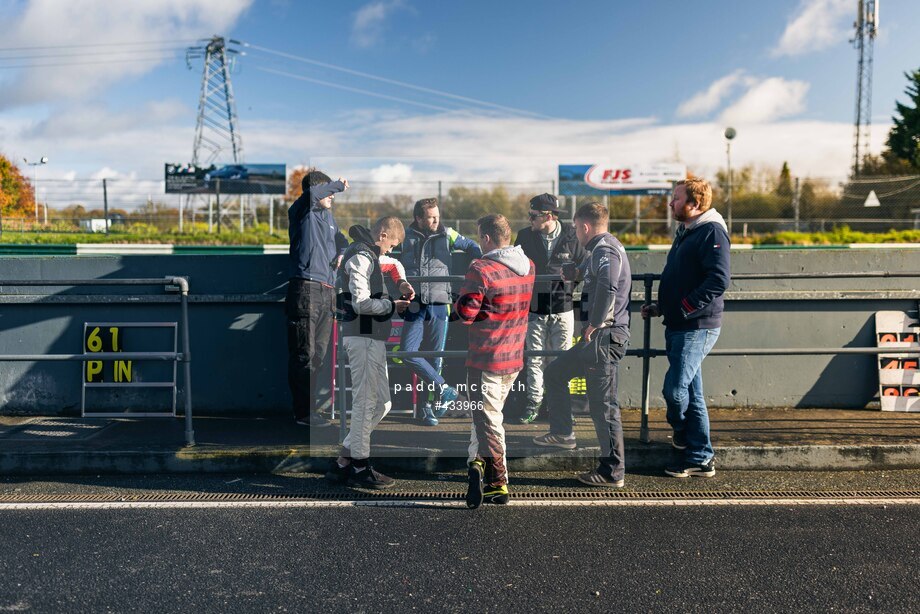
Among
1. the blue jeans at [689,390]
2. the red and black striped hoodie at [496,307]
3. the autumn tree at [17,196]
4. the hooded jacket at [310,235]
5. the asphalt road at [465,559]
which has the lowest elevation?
the asphalt road at [465,559]

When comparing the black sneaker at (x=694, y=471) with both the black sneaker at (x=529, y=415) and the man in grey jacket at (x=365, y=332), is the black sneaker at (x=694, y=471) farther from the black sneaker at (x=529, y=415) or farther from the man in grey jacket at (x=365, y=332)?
the man in grey jacket at (x=365, y=332)

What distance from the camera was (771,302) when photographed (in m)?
7.07

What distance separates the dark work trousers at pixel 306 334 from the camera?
20.8 feet

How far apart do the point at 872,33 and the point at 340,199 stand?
5346 cm

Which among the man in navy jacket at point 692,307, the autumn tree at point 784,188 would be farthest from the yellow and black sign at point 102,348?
the autumn tree at point 784,188

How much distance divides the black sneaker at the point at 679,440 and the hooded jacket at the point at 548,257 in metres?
1.41

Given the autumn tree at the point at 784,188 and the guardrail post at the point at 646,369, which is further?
the autumn tree at the point at 784,188

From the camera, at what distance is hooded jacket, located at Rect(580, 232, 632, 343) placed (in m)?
5.24

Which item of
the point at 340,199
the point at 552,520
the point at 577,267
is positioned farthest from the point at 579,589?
the point at 340,199

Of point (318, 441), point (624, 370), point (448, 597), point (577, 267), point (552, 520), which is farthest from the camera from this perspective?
point (624, 370)

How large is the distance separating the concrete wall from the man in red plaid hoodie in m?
2.01

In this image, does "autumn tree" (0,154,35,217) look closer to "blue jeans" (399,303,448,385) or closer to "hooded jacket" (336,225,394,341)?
"blue jeans" (399,303,448,385)

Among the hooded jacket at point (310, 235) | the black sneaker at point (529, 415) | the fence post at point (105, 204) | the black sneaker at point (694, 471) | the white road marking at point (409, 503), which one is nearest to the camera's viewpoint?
the white road marking at point (409, 503)

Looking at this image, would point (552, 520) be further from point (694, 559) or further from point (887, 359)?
point (887, 359)
